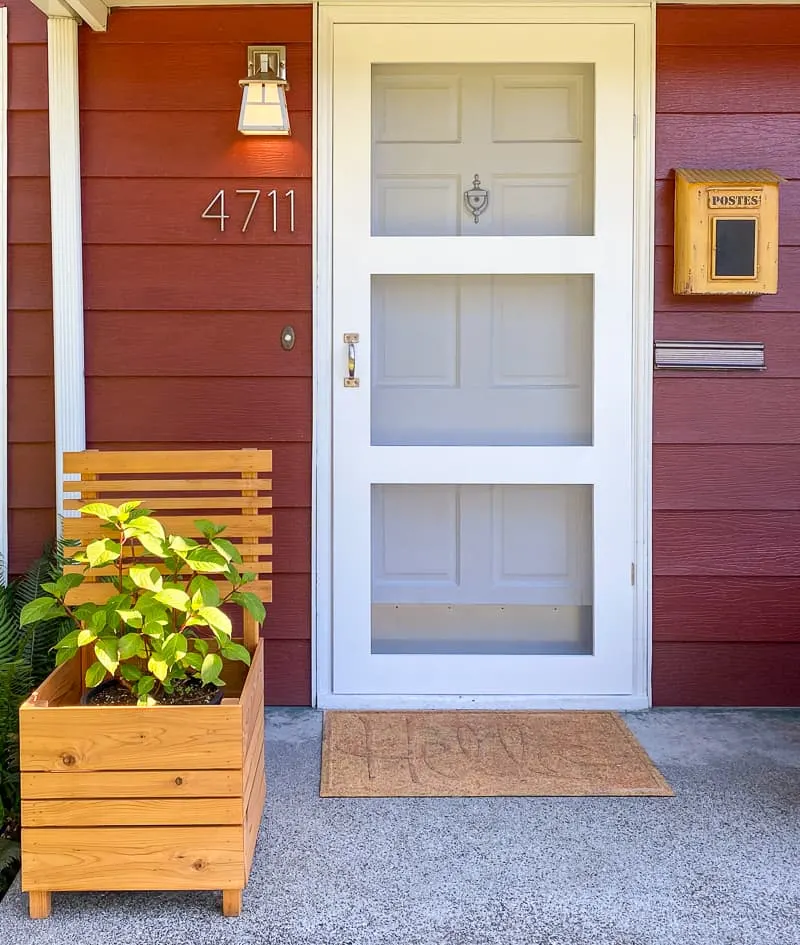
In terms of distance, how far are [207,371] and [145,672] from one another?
1.21 metres

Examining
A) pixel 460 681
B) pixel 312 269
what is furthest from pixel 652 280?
pixel 460 681

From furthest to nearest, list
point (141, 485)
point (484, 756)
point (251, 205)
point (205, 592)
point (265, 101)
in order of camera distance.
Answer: point (251, 205) → point (265, 101) → point (484, 756) → point (141, 485) → point (205, 592)

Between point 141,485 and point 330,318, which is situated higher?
point 330,318

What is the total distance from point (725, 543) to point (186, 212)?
2.03 meters

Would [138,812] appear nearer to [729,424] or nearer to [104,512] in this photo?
[104,512]

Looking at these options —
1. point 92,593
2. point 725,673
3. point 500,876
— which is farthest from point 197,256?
point 725,673

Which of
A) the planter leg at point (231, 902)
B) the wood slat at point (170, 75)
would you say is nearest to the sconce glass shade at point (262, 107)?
the wood slat at point (170, 75)

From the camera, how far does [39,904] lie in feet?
6.13

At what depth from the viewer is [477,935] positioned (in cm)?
180

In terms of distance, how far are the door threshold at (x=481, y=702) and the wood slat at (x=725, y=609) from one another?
0.25 meters

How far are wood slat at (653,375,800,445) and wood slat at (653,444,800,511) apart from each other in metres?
0.05

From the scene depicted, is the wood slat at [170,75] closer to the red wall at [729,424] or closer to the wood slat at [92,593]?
the red wall at [729,424]

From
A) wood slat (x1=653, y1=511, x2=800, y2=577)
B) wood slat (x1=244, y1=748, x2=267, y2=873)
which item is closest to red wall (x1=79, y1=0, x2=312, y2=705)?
wood slat (x1=244, y1=748, x2=267, y2=873)

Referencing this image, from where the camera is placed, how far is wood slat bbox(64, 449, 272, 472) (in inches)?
88.8
